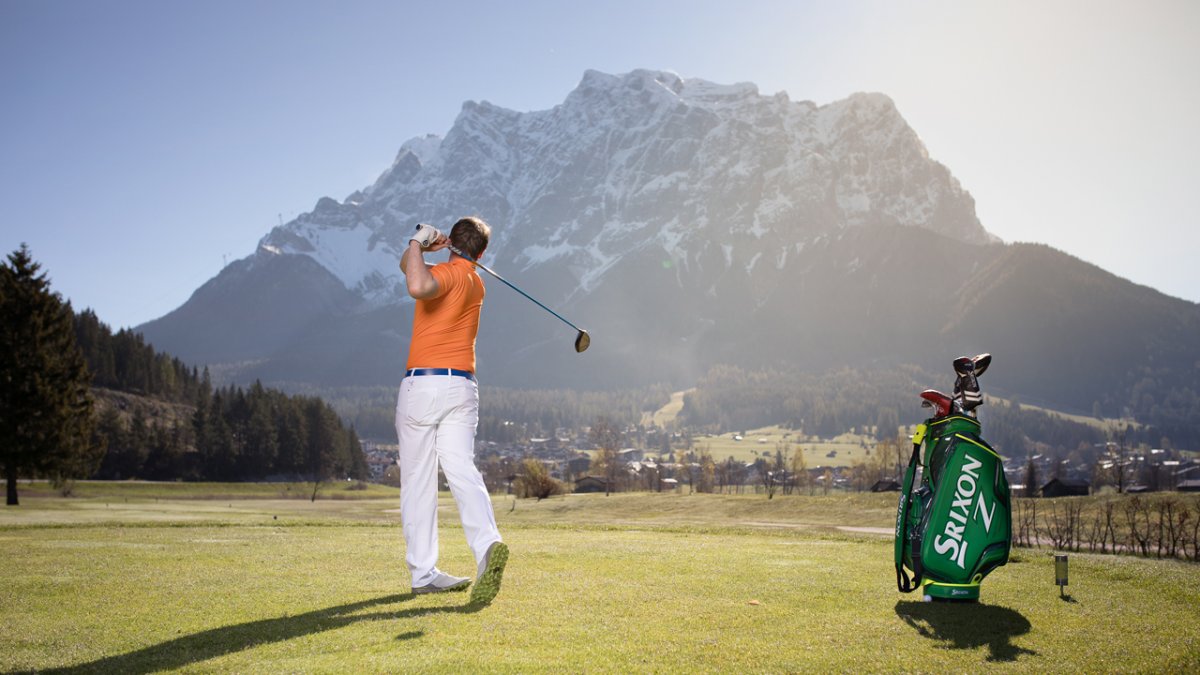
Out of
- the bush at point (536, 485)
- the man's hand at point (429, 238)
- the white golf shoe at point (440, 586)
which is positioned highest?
the man's hand at point (429, 238)

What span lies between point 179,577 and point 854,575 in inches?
283

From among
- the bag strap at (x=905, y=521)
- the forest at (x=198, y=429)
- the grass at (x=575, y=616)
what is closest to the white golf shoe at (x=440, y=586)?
the grass at (x=575, y=616)

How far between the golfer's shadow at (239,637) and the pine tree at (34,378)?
4131 centimetres

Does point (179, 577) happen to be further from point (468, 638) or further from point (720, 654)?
point (720, 654)

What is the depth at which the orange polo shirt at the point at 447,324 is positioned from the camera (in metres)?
8.10

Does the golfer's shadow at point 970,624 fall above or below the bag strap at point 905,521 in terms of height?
below

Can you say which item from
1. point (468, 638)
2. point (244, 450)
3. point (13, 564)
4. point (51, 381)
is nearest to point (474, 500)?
point (468, 638)

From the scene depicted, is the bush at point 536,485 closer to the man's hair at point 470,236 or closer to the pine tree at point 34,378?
the pine tree at point 34,378

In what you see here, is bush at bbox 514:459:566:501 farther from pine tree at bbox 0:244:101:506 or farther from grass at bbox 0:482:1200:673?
grass at bbox 0:482:1200:673

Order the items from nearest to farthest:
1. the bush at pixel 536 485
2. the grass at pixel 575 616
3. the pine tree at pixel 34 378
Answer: the grass at pixel 575 616 → the pine tree at pixel 34 378 → the bush at pixel 536 485

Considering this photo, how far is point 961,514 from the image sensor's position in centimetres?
747

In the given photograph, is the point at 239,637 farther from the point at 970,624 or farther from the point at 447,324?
the point at 970,624

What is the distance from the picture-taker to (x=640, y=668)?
198 inches

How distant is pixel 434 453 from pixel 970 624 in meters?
4.91
